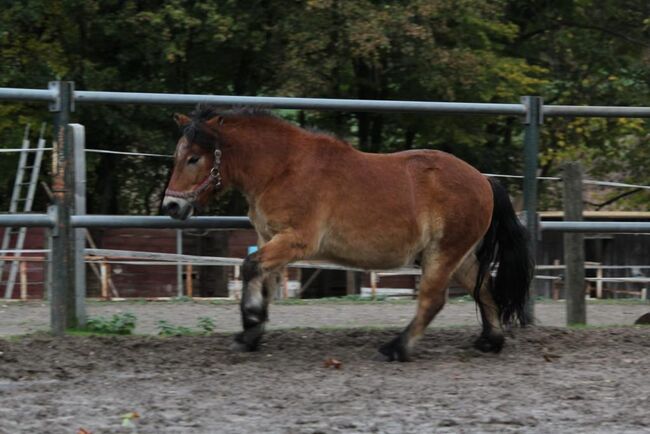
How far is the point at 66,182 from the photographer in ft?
21.7

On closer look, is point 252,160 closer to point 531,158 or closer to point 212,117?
point 212,117

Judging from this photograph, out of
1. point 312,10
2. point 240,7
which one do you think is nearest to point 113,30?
point 240,7

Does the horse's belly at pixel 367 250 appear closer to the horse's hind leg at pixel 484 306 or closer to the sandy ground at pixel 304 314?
the horse's hind leg at pixel 484 306

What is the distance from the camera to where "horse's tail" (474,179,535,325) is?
22.3 ft

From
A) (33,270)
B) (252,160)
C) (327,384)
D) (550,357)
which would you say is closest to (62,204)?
(252,160)

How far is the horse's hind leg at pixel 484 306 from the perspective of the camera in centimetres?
662

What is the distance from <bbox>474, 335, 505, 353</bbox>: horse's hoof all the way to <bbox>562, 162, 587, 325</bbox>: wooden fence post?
4.30ft

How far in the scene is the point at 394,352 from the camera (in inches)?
246

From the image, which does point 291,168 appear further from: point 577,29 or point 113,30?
point 577,29

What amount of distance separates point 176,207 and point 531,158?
2760 millimetres

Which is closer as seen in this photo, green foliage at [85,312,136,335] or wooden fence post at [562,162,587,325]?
green foliage at [85,312,136,335]

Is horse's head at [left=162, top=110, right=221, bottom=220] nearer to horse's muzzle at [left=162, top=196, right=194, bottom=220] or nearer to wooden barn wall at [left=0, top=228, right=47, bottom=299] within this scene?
horse's muzzle at [left=162, top=196, right=194, bottom=220]

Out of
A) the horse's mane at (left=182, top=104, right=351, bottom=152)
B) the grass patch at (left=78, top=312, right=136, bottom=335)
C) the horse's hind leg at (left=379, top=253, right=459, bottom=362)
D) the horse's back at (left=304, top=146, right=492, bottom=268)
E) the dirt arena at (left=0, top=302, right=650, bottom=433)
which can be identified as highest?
the horse's mane at (left=182, top=104, right=351, bottom=152)

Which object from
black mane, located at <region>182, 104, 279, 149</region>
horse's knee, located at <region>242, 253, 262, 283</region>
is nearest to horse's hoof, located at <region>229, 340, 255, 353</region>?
horse's knee, located at <region>242, 253, 262, 283</region>
